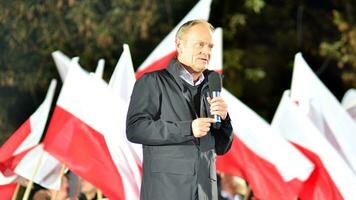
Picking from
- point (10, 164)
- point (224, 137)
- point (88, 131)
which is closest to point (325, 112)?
point (88, 131)

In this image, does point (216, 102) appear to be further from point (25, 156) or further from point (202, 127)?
point (25, 156)

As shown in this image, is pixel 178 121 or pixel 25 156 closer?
pixel 178 121

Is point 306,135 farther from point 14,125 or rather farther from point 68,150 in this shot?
point 14,125

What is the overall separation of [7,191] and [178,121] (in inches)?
168

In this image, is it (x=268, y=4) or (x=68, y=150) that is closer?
(x=68, y=150)

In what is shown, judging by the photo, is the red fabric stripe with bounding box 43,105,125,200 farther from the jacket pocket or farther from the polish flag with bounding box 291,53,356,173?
the jacket pocket

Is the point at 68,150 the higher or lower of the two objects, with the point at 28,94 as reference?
lower

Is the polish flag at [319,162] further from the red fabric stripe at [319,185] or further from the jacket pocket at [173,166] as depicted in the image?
the jacket pocket at [173,166]

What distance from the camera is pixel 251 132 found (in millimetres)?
9672

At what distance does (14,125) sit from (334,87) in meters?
5.71

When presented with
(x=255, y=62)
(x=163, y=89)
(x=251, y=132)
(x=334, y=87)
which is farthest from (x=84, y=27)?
→ (x=163, y=89)

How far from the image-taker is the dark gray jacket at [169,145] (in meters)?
5.06

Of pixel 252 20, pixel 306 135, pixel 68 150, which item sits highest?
pixel 252 20

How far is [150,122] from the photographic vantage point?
5.03m
